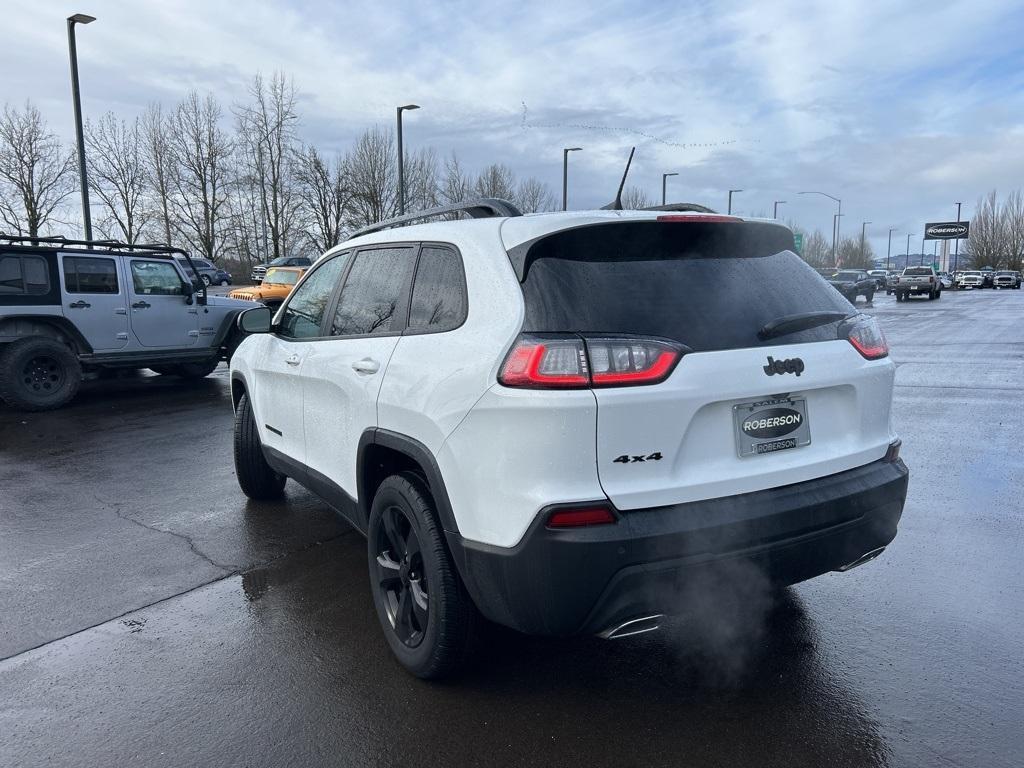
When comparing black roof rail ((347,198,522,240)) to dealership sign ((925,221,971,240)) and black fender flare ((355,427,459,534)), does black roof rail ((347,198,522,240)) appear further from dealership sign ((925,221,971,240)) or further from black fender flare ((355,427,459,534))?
dealership sign ((925,221,971,240))

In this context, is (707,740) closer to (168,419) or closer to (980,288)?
(168,419)

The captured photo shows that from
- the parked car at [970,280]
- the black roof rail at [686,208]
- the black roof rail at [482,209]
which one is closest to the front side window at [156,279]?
the black roof rail at [482,209]

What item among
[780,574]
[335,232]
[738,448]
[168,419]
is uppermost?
[335,232]

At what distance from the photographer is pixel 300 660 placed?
313 cm

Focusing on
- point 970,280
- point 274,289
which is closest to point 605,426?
point 274,289

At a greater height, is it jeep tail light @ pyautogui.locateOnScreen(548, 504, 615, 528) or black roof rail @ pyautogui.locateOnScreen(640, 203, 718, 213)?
black roof rail @ pyautogui.locateOnScreen(640, 203, 718, 213)

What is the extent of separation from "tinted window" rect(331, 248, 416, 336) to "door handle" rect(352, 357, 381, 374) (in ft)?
0.47

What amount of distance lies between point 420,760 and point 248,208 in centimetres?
4615

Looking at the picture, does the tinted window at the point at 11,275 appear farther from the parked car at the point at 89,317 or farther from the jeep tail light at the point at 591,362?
the jeep tail light at the point at 591,362

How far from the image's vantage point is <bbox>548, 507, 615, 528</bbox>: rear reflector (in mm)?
2281

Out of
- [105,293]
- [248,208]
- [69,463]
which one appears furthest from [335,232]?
[69,463]

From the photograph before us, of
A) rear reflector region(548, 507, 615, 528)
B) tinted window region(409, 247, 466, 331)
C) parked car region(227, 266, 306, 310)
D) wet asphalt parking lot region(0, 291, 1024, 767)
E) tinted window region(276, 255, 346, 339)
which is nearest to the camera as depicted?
rear reflector region(548, 507, 615, 528)

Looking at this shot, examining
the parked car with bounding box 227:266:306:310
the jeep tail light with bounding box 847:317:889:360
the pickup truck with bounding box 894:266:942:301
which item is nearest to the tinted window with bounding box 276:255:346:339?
the jeep tail light with bounding box 847:317:889:360

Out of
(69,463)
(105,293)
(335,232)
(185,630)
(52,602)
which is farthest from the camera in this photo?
(335,232)
